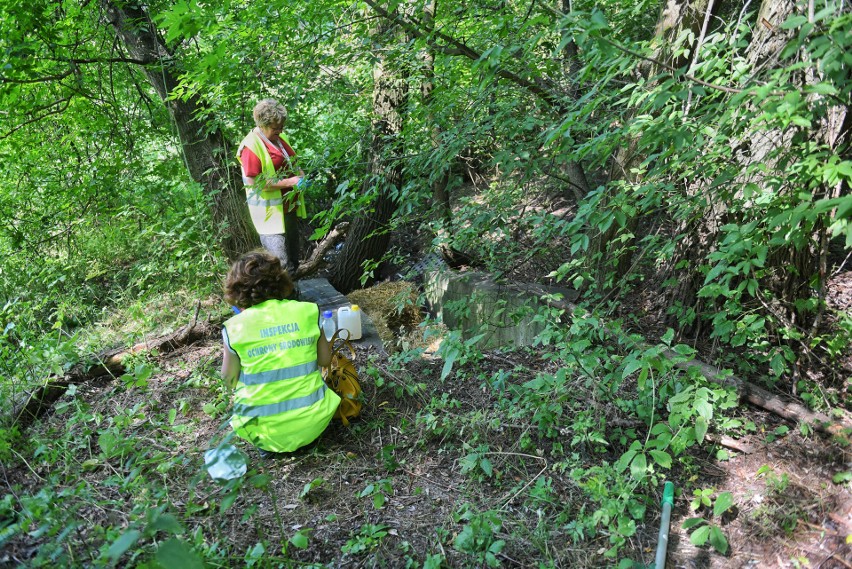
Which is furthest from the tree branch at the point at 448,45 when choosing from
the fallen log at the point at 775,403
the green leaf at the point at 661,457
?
the green leaf at the point at 661,457

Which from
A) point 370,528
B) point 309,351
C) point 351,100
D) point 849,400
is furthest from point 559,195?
point 370,528

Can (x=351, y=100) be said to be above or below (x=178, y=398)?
above

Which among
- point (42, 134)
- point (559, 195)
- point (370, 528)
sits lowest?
point (370, 528)

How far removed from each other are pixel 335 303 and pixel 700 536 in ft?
13.2

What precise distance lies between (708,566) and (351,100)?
191 inches

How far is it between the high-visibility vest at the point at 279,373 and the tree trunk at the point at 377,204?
8.14 feet

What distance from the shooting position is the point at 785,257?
3.30 meters

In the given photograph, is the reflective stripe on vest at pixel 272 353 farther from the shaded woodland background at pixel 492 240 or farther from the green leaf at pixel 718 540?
the green leaf at pixel 718 540

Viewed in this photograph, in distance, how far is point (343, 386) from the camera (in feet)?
11.0

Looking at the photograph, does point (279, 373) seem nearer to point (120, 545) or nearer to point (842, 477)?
point (120, 545)

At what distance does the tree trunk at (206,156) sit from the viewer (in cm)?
554

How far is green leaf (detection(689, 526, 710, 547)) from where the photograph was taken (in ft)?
7.69

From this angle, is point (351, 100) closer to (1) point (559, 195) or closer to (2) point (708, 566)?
A: (1) point (559, 195)

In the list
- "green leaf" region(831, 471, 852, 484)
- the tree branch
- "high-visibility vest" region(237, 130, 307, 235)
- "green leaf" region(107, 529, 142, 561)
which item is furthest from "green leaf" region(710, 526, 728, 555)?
"high-visibility vest" region(237, 130, 307, 235)
